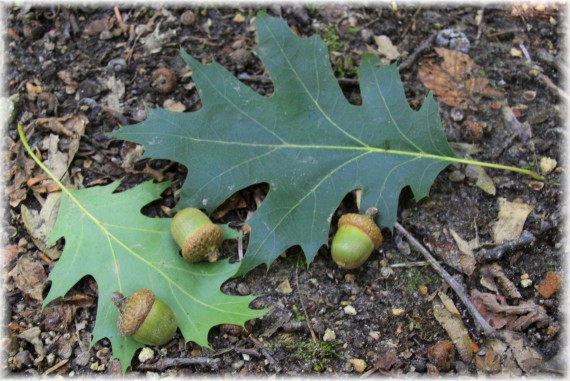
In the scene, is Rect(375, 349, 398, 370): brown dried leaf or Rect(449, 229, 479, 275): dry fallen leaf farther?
Rect(449, 229, 479, 275): dry fallen leaf

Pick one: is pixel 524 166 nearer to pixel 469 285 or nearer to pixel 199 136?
pixel 469 285

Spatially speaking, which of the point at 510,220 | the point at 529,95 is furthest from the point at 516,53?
the point at 510,220

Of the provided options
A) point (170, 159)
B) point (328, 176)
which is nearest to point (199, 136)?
point (170, 159)

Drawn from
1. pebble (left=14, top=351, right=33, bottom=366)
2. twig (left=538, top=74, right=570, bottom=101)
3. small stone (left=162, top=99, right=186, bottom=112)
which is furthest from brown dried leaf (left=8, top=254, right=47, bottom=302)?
twig (left=538, top=74, right=570, bottom=101)

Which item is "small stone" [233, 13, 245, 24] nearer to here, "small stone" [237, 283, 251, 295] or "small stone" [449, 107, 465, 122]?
"small stone" [449, 107, 465, 122]

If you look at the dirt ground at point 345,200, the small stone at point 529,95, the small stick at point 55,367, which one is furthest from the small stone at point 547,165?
the small stick at point 55,367

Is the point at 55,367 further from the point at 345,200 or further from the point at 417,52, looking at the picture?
the point at 417,52
